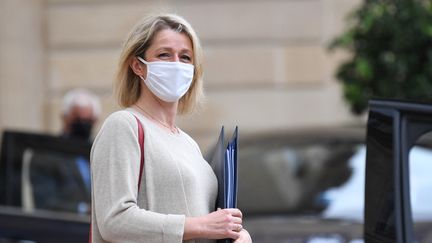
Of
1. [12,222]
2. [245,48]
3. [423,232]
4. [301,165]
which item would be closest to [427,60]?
[301,165]

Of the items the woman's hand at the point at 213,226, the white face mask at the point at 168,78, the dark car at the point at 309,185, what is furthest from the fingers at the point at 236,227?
the dark car at the point at 309,185

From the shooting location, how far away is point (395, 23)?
7926 millimetres

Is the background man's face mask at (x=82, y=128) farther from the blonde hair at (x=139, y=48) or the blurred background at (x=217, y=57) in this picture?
the blonde hair at (x=139, y=48)

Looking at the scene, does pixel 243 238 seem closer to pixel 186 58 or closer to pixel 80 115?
pixel 186 58

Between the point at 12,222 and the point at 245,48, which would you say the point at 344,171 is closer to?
the point at 12,222

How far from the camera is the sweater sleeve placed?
9.75 feet

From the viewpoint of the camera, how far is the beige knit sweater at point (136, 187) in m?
2.97

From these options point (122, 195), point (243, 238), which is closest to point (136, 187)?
point (122, 195)

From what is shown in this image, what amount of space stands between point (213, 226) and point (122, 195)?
0.26 metres

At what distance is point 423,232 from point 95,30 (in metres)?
8.11

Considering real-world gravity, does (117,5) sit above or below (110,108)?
above

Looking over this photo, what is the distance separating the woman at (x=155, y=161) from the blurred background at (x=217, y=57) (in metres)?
9.24

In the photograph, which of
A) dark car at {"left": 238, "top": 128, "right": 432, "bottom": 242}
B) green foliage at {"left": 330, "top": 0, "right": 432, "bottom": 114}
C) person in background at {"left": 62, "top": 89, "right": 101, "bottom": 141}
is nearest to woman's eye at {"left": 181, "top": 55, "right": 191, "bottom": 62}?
dark car at {"left": 238, "top": 128, "right": 432, "bottom": 242}

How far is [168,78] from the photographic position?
3.13 metres
